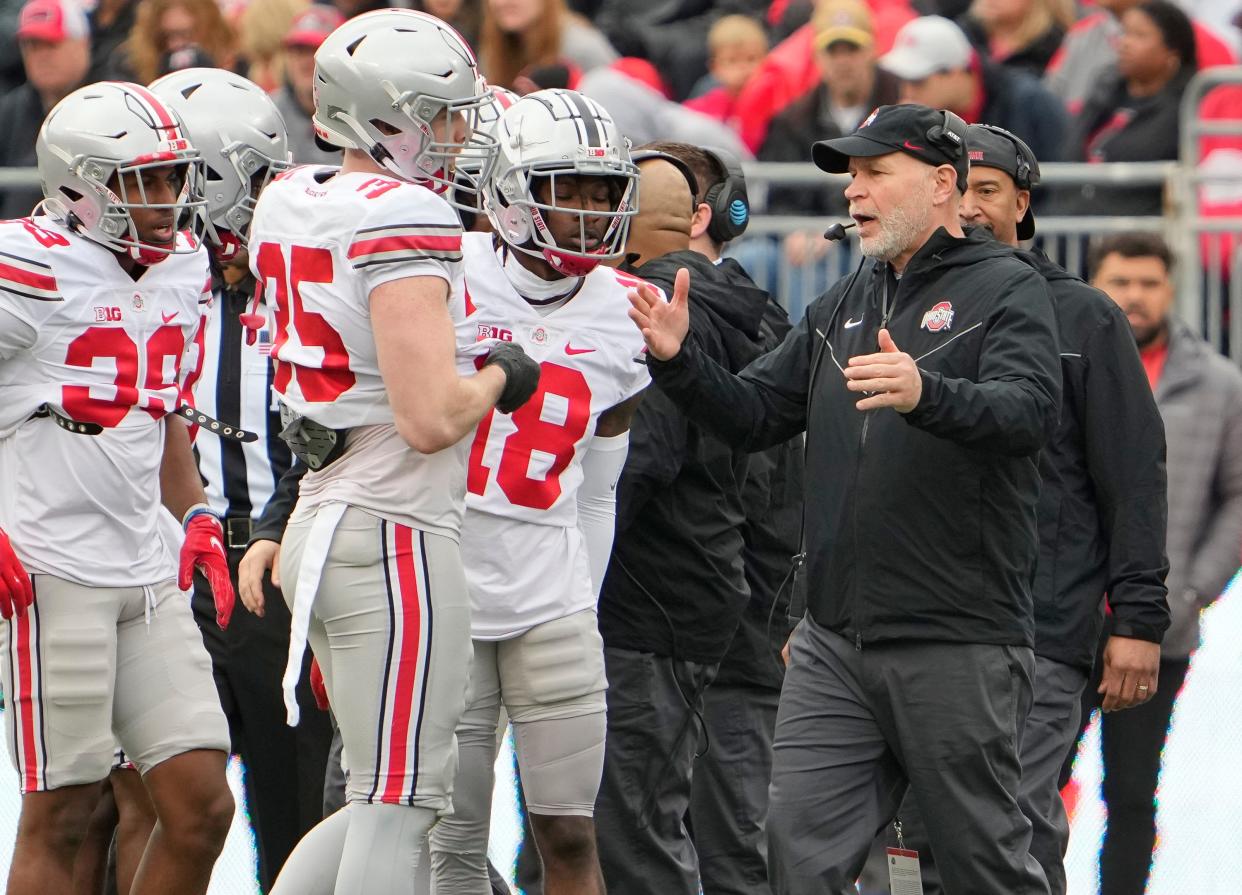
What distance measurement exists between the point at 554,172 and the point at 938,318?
868 millimetres

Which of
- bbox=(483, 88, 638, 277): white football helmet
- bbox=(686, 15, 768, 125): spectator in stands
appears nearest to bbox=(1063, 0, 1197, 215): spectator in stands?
bbox=(686, 15, 768, 125): spectator in stands

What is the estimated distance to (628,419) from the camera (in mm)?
4816

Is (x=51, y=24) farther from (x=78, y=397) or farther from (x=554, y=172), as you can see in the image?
(x=554, y=172)

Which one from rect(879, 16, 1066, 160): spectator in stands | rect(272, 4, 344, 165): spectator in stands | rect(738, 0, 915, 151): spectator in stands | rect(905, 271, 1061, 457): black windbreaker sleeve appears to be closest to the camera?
rect(905, 271, 1061, 457): black windbreaker sleeve

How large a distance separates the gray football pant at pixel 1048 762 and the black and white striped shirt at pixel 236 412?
6.17ft

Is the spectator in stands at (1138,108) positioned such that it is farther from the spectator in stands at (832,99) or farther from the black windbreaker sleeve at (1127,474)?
the black windbreaker sleeve at (1127,474)

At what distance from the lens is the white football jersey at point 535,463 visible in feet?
15.1

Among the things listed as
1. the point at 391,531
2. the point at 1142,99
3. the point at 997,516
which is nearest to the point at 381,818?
the point at 391,531

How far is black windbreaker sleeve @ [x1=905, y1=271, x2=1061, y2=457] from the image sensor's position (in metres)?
4.24

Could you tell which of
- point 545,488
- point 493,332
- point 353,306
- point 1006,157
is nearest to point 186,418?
point 493,332

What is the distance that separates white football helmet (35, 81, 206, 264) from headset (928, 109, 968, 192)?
5.27ft

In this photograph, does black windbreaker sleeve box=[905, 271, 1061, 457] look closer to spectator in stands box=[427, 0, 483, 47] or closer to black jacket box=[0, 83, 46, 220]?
spectator in stands box=[427, 0, 483, 47]

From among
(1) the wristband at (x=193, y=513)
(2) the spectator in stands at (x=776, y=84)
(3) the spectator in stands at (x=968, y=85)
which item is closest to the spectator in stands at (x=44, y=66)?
(2) the spectator in stands at (x=776, y=84)

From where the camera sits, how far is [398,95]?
4242 millimetres
